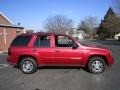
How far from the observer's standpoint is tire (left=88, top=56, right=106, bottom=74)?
964cm

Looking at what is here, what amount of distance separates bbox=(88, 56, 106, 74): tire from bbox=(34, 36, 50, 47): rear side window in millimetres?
2117

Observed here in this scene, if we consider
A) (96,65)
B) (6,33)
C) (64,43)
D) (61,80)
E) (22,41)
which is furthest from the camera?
(6,33)

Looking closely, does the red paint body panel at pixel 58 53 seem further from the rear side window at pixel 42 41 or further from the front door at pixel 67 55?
the rear side window at pixel 42 41

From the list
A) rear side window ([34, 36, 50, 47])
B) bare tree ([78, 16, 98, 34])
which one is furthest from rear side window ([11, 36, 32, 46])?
bare tree ([78, 16, 98, 34])

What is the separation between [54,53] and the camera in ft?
32.0

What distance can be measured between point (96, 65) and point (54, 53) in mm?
1955

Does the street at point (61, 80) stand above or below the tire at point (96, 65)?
below

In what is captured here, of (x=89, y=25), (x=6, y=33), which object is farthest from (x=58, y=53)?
(x=89, y=25)

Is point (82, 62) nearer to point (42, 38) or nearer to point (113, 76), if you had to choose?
point (113, 76)

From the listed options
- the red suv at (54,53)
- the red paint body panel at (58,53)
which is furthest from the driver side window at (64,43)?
the red paint body panel at (58,53)

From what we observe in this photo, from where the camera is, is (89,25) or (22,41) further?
(89,25)

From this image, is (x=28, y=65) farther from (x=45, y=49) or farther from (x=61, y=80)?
(x=61, y=80)

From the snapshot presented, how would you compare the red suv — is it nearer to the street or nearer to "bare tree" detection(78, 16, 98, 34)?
the street

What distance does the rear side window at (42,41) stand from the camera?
996 centimetres
